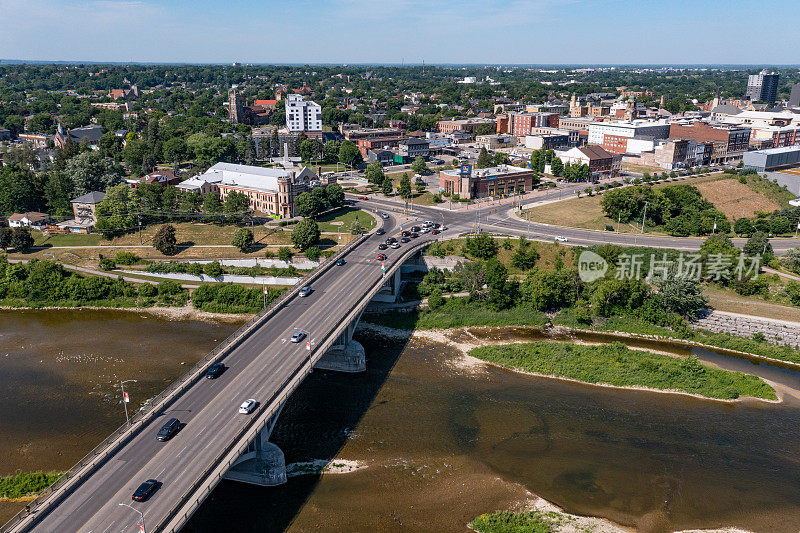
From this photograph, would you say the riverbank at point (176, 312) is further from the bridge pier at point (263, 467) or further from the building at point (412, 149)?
the building at point (412, 149)

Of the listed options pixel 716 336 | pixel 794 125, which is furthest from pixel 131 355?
pixel 794 125

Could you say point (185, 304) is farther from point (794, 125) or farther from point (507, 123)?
point (794, 125)

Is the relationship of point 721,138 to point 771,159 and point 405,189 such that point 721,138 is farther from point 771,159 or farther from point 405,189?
point 405,189

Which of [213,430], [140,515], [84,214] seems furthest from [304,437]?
[84,214]

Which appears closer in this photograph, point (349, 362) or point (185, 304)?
point (349, 362)

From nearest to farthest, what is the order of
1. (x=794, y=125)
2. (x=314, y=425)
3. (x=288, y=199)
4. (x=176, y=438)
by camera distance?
(x=176, y=438), (x=314, y=425), (x=288, y=199), (x=794, y=125)

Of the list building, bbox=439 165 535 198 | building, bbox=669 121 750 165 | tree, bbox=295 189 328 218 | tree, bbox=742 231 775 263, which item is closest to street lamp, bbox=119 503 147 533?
tree, bbox=295 189 328 218

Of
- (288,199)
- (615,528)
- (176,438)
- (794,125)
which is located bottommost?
(615,528)
